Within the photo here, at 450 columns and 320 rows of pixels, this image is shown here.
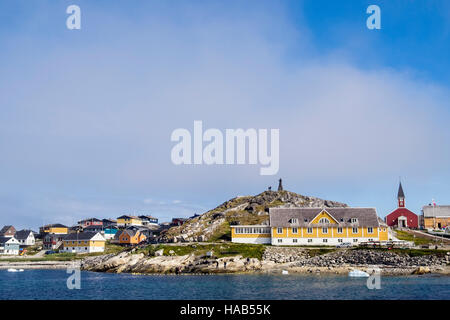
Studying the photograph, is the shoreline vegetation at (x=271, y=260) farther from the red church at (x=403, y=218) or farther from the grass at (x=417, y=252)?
the red church at (x=403, y=218)

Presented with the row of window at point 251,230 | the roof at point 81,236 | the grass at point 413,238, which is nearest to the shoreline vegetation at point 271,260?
the grass at point 413,238

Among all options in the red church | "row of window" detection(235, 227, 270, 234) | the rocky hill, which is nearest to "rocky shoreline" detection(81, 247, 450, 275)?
"row of window" detection(235, 227, 270, 234)

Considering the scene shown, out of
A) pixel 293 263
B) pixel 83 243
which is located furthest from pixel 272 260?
pixel 83 243

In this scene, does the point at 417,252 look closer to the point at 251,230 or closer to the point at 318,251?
the point at 318,251

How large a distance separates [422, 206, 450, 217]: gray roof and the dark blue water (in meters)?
79.7

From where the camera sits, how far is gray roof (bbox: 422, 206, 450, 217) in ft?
434

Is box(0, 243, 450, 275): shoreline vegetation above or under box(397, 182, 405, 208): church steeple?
under

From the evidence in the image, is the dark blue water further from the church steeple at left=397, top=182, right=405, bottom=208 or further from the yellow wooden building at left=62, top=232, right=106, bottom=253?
the church steeple at left=397, top=182, right=405, bottom=208

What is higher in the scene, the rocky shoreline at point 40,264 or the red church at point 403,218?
the red church at point 403,218

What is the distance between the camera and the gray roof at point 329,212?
8988 cm

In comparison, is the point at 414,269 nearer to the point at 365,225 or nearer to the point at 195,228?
the point at 365,225

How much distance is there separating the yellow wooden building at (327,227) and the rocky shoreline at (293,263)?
9.64 meters

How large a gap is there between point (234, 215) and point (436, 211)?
64.5 metres
